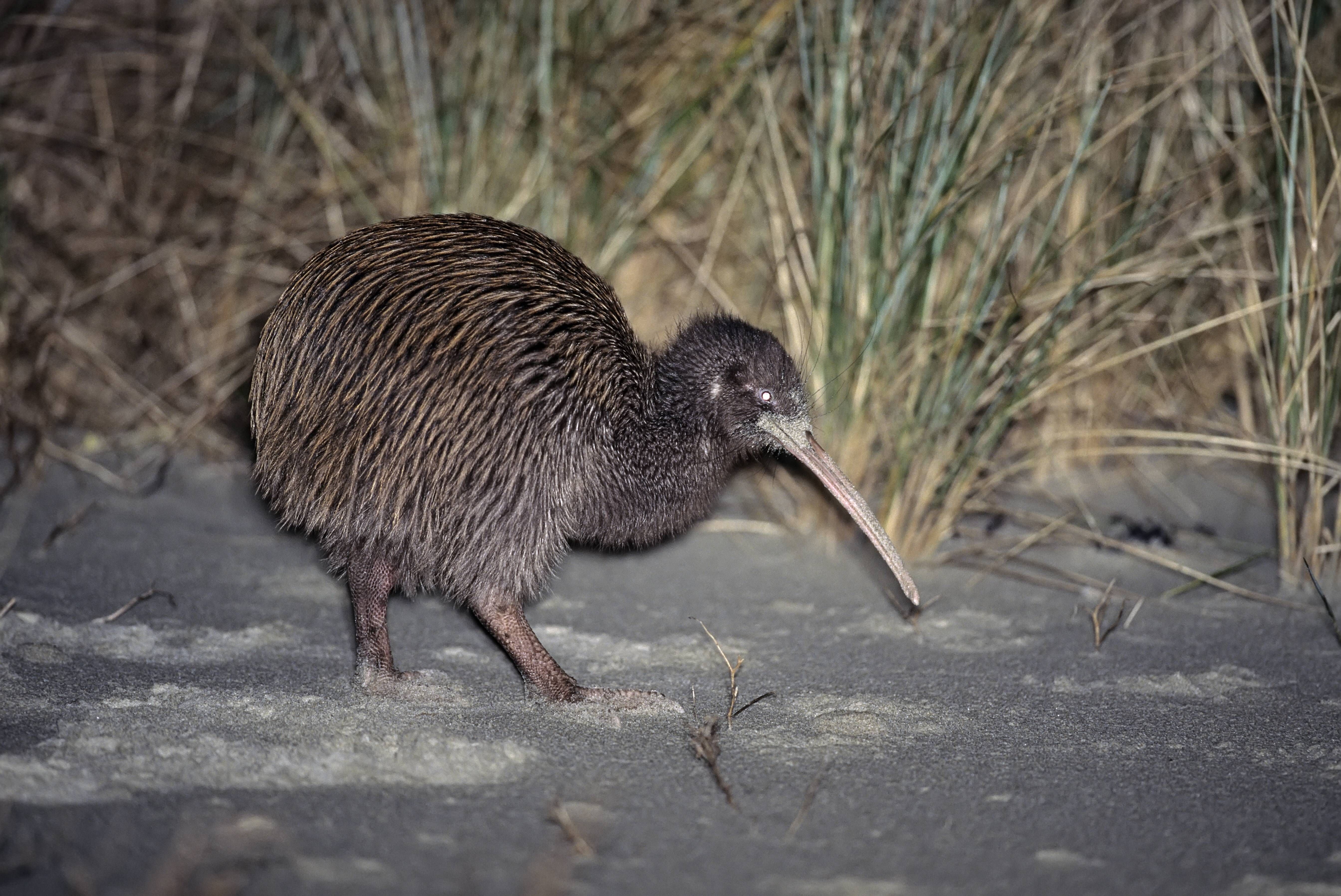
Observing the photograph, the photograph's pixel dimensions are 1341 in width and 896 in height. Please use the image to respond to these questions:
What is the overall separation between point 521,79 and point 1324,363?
2485 mm

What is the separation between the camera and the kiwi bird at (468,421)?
8.72ft

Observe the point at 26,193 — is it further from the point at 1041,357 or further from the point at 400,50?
the point at 1041,357

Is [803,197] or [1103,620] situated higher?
[803,197]

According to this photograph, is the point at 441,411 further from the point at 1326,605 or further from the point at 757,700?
the point at 1326,605

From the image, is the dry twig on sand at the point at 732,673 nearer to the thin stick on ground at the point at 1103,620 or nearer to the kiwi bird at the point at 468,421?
the kiwi bird at the point at 468,421

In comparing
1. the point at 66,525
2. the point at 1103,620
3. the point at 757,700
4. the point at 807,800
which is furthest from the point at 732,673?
the point at 66,525

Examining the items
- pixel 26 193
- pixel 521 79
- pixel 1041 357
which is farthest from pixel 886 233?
pixel 26 193

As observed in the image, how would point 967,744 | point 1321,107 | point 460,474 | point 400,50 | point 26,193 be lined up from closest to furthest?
point 967,744, point 460,474, point 1321,107, point 400,50, point 26,193

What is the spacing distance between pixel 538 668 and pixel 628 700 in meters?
0.22

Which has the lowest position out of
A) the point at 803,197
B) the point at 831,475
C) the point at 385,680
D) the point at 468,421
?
the point at 385,680

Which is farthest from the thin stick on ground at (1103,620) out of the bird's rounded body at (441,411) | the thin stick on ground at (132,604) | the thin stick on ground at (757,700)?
the thin stick on ground at (132,604)

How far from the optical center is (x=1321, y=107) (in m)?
3.03

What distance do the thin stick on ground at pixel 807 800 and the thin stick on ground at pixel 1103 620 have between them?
3.15ft

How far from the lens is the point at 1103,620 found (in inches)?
125
